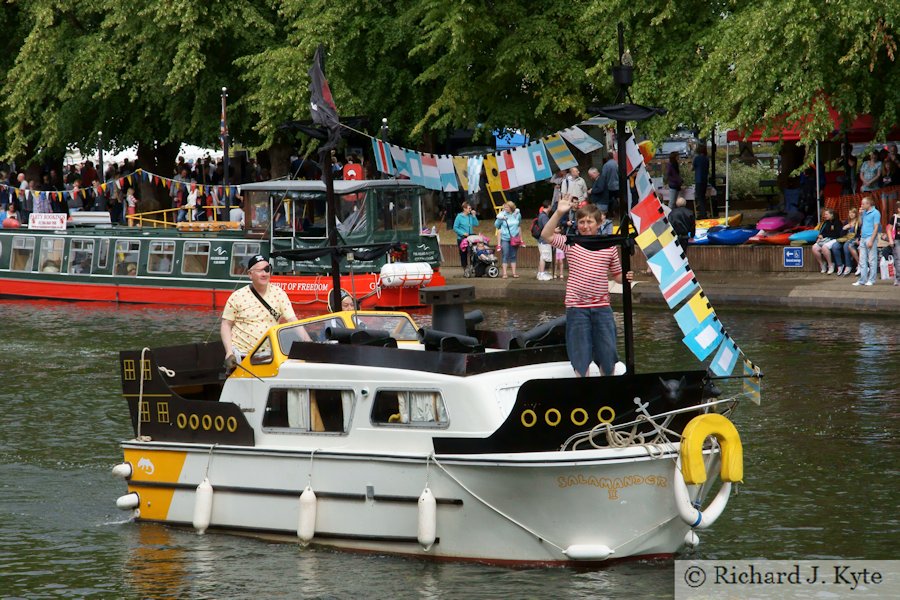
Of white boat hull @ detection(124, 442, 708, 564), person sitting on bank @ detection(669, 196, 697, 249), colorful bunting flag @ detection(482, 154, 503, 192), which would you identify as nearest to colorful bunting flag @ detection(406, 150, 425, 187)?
colorful bunting flag @ detection(482, 154, 503, 192)

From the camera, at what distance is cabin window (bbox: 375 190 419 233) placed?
32.3 meters

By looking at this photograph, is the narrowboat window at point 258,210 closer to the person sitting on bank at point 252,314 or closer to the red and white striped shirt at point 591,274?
the person sitting on bank at point 252,314

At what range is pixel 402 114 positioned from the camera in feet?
128

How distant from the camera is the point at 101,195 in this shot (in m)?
45.2

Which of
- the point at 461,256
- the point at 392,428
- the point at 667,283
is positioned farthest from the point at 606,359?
the point at 461,256

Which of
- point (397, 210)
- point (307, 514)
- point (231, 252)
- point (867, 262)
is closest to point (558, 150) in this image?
point (307, 514)

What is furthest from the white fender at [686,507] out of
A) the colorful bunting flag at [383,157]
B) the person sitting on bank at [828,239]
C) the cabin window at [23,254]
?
the cabin window at [23,254]

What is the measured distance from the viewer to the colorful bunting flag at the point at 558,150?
15.4m

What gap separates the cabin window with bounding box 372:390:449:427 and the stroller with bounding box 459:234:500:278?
21.4 metres

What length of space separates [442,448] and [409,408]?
554 mm

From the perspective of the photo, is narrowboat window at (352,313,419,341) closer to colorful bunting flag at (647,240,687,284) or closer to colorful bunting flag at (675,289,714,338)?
colorful bunting flag at (647,240,687,284)

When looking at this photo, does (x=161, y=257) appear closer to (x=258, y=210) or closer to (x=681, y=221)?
(x=258, y=210)

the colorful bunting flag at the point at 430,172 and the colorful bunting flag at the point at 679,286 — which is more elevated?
the colorful bunting flag at the point at 430,172

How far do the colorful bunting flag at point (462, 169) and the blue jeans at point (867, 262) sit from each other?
1288 cm
